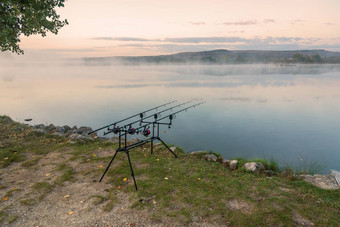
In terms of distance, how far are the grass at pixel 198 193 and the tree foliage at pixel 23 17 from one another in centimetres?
729

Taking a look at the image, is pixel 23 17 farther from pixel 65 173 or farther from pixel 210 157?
pixel 210 157

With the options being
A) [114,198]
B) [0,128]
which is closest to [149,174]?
[114,198]

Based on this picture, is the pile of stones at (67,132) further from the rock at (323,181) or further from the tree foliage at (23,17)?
the rock at (323,181)

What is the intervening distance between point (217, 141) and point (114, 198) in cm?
1173

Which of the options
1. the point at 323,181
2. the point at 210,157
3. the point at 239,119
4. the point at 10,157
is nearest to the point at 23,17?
the point at 10,157

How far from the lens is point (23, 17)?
42.7 feet

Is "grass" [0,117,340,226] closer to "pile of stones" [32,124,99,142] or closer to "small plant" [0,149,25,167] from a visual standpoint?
"small plant" [0,149,25,167]

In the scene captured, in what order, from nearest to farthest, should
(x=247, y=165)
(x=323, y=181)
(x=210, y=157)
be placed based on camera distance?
(x=323, y=181)
(x=247, y=165)
(x=210, y=157)

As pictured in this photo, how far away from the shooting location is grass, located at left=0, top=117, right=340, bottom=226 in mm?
6484

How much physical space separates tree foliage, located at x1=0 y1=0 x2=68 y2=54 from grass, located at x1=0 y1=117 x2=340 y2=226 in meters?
7.29

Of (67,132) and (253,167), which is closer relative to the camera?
(253,167)

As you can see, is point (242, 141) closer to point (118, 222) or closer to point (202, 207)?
point (202, 207)

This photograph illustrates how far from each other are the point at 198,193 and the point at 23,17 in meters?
13.6

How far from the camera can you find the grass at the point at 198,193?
6484 mm
